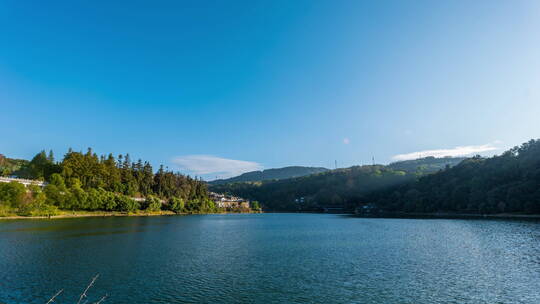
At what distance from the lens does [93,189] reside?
301 feet

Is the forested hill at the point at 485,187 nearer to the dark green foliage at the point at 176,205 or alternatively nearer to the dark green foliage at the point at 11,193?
the dark green foliage at the point at 176,205

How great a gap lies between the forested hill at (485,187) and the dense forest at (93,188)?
107087mm

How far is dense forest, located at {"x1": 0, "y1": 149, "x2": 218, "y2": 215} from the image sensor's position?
73594mm

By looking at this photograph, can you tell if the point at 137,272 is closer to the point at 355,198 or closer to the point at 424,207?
the point at 424,207

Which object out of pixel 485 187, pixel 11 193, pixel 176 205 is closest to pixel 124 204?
pixel 176 205

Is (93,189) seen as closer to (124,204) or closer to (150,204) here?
(124,204)

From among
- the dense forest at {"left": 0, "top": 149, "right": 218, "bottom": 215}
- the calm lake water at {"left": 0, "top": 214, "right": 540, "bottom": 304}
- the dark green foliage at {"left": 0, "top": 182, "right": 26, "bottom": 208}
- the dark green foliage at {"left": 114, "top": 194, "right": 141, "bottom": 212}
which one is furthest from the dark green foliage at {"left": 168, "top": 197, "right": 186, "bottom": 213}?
the calm lake water at {"left": 0, "top": 214, "right": 540, "bottom": 304}

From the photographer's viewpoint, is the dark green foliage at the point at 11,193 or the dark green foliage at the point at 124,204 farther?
the dark green foliage at the point at 124,204

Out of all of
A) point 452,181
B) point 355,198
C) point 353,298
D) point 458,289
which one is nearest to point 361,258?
point 458,289

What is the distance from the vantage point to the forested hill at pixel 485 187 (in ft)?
298

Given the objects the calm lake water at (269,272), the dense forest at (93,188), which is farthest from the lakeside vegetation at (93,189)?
the calm lake water at (269,272)

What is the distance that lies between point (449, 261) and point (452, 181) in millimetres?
109323

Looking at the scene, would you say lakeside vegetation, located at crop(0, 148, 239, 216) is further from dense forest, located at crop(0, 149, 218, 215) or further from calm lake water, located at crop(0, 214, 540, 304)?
calm lake water, located at crop(0, 214, 540, 304)

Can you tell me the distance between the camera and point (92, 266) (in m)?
25.6
